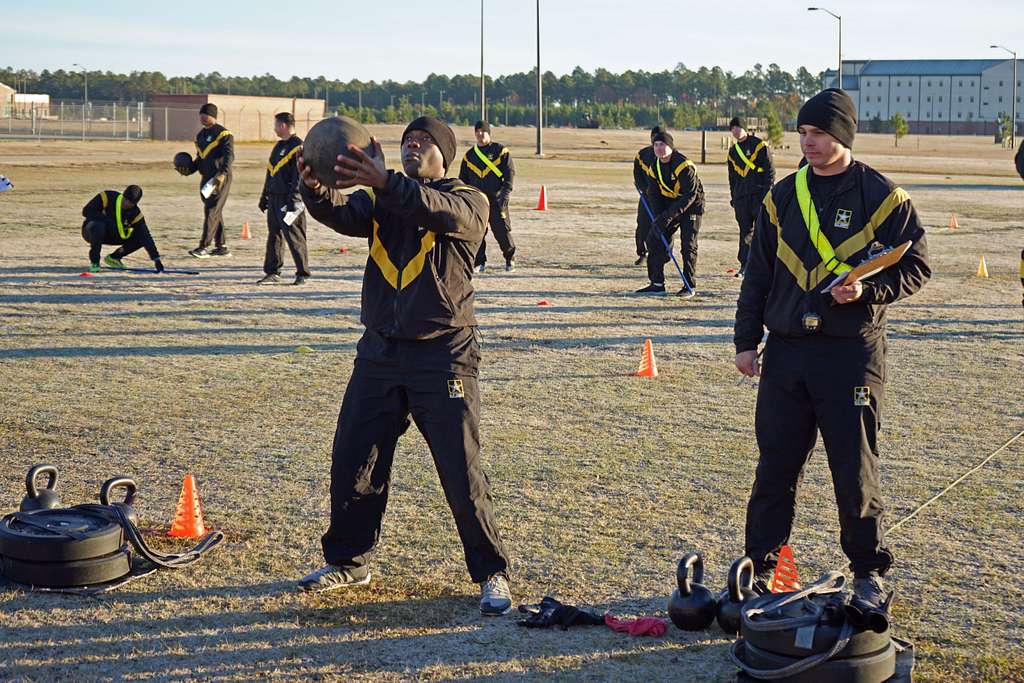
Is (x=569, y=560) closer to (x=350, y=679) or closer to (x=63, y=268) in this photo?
(x=350, y=679)

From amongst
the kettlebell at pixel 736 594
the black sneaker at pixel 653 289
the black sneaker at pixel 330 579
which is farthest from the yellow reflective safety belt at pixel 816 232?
the black sneaker at pixel 653 289

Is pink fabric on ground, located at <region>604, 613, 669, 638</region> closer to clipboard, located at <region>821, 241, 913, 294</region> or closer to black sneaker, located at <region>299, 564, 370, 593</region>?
black sneaker, located at <region>299, 564, 370, 593</region>

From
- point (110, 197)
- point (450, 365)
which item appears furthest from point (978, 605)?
point (110, 197)

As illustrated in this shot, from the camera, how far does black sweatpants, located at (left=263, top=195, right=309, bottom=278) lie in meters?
15.5

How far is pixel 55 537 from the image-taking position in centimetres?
550

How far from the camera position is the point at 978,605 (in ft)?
18.1

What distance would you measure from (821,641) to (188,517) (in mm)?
3376

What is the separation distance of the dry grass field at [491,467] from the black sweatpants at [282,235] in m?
0.42

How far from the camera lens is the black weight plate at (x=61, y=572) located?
5539 millimetres

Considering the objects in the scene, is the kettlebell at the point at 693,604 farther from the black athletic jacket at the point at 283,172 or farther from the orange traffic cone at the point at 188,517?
the black athletic jacket at the point at 283,172

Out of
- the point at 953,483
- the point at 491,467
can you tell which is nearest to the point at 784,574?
the point at 953,483

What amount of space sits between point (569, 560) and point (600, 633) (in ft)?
2.93

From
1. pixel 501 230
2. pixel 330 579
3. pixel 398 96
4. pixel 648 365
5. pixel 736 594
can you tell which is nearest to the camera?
pixel 736 594

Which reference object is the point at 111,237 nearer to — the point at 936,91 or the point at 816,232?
the point at 816,232
